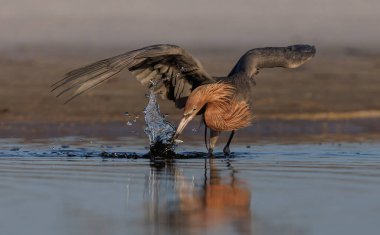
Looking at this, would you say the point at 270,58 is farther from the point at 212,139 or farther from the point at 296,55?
the point at 212,139

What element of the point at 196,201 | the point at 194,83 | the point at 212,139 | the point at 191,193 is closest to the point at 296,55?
the point at 194,83

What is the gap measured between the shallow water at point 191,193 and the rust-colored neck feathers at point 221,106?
1.23 feet

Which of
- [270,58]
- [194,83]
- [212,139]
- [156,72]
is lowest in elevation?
[212,139]

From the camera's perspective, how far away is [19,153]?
41.0 ft

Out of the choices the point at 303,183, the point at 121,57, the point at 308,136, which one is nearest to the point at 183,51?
the point at 121,57

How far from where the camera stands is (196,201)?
8.51 metres

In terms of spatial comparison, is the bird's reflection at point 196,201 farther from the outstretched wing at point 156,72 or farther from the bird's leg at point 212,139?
the bird's leg at point 212,139

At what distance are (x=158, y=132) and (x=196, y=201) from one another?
14.8 feet

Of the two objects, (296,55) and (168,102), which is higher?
(296,55)

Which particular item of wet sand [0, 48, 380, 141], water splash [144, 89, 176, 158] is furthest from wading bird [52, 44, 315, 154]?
wet sand [0, 48, 380, 141]

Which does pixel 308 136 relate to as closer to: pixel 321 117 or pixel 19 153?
pixel 321 117

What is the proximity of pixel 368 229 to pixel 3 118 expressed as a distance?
10.4 m

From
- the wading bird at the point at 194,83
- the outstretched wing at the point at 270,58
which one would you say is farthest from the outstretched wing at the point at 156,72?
the outstretched wing at the point at 270,58

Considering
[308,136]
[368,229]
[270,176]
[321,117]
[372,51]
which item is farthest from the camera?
[372,51]
